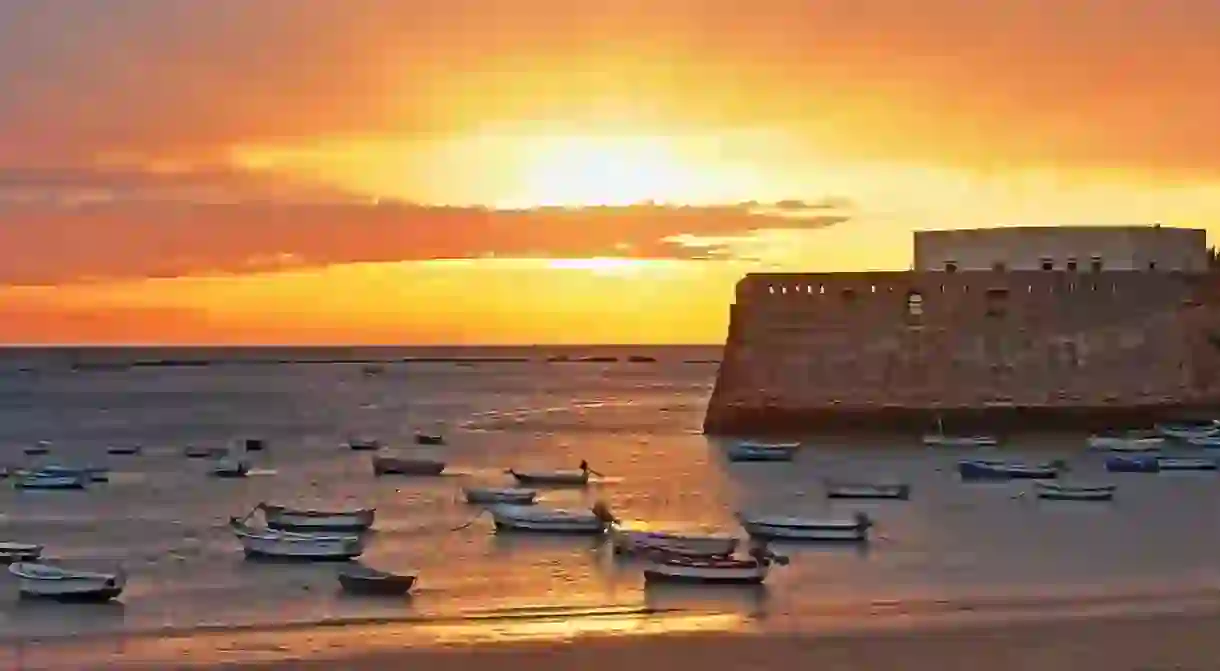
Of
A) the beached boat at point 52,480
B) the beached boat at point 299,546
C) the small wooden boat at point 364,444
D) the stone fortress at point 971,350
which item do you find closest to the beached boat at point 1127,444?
the stone fortress at point 971,350

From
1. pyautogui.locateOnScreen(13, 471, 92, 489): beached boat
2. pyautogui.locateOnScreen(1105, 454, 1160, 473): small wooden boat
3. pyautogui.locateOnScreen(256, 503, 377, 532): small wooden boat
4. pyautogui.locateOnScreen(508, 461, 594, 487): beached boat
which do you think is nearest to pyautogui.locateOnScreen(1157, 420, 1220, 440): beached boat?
pyautogui.locateOnScreen(1105, 454, 1160, 473): small wooden boat

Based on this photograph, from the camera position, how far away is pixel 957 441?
1766 inches

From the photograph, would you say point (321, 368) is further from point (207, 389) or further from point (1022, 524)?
point (1022, 524)

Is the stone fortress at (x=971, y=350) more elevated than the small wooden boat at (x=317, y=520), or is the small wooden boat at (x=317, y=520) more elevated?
the stone fortress at (x=971, y=350)

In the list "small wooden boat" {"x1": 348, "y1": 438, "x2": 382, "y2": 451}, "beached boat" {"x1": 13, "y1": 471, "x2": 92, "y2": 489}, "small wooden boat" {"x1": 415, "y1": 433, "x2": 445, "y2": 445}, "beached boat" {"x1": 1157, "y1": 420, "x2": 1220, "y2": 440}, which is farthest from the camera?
"small wooden boat" {"x1": 415, "y1": 433, "x2": 445, "y2": 445}

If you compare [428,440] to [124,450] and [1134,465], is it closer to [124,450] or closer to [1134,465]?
[124,450]

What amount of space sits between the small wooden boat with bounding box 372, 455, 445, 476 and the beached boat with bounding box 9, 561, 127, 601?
830 inches

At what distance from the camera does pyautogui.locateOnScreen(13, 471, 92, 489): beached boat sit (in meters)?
40.2

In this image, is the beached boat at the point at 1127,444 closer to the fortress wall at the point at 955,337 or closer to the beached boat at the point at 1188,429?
the beached boat at the point at 1188,429

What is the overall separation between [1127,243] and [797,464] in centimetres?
1297

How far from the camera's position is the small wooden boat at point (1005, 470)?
3841 cm

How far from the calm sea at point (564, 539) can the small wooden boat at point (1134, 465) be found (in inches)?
31.0

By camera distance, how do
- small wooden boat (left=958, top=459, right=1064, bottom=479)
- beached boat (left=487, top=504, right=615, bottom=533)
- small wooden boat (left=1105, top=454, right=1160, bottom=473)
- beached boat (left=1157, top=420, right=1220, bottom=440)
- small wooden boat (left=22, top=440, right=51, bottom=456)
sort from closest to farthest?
beached boat (left=487, top=504, right=615, bottom=533) → small wooden boat (left=958, top=459, right=1064, bottom=479) → small wooden boat (left=1105, top=454, right=1160, bottom=473) → beached boat (left=1157, top=420, right=1220, bottom=440) → small wooden boat (left=22, top=440, right=51, bottom=456)

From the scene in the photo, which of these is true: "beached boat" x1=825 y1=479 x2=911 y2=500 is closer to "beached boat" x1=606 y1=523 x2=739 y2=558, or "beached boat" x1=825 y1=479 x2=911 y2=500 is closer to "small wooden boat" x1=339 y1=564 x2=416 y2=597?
"beached boat" x1=606 y1=523 x2=739 y2=558
